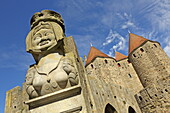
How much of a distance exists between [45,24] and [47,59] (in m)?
0.58

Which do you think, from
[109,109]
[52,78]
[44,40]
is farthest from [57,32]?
[109,109]

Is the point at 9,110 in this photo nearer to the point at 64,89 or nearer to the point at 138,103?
the point at 64,89

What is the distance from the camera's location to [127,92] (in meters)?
12.4

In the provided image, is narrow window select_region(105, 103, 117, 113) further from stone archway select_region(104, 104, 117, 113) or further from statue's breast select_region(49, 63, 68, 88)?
statue's breast select_region(49, 63, 68, 88)

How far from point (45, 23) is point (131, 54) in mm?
18409

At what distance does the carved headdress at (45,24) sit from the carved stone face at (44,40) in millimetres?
53

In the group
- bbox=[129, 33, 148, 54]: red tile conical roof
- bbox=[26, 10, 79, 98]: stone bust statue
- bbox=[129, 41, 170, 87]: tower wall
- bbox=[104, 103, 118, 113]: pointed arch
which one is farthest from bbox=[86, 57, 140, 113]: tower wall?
bbox=[129, 33, 148, 54]: red tile conical roof

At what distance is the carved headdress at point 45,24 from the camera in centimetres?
178

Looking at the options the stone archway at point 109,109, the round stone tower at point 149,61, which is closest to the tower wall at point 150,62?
the round stone tower at point 149,61

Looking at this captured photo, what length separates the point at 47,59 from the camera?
5.54 ft

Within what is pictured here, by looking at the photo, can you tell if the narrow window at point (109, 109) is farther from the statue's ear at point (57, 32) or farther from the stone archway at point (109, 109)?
the statue's ear at point (57, 32)

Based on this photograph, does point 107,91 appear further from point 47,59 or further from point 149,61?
point 149,61

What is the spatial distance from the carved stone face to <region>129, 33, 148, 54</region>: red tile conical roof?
18308mm

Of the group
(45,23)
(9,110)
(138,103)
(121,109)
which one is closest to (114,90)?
(121,109)
